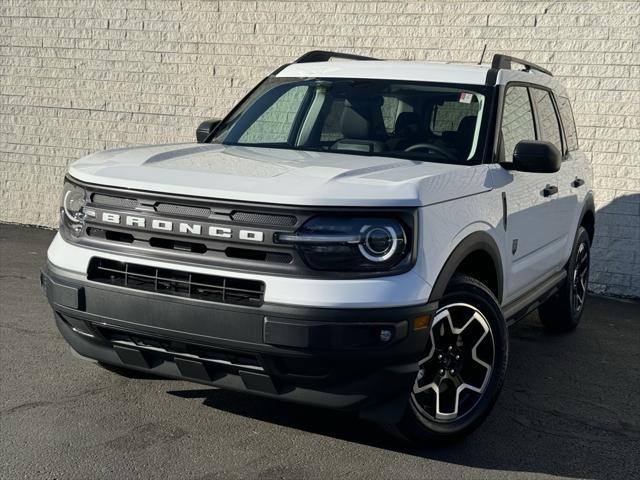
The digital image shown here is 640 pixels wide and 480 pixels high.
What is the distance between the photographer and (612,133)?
8531 millimetres

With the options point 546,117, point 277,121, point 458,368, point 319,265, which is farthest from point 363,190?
point 546,117

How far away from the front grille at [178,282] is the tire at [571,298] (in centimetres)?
357

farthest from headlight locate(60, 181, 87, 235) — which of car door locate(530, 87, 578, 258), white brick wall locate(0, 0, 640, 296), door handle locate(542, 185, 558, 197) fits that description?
white brick wall locate(0, 0, 640, 296)

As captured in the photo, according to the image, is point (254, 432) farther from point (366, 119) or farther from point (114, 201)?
point (366, 119)

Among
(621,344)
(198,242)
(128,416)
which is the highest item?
(198,242)

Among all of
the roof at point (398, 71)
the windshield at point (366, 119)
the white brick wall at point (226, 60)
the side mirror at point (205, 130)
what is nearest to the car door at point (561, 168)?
the roof at point (398, 71)

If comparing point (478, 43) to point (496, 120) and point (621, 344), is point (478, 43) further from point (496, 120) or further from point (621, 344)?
point (496, 120)

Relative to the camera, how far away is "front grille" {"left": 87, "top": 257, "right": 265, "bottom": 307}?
3.73m

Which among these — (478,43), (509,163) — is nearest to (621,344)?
(509,163)

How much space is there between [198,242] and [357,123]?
1691 millimetres

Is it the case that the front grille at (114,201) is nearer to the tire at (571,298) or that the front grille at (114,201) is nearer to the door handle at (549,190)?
the door handle at (549,190)

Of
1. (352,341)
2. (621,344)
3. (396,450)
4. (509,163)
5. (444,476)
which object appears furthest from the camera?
(621,344)

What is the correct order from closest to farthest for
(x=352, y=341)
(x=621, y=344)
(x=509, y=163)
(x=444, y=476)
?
(x=352, y=341)
(x=444, y=476)
(x=509, y=163)
(x=621, y=344)

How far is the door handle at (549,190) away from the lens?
5.50m
